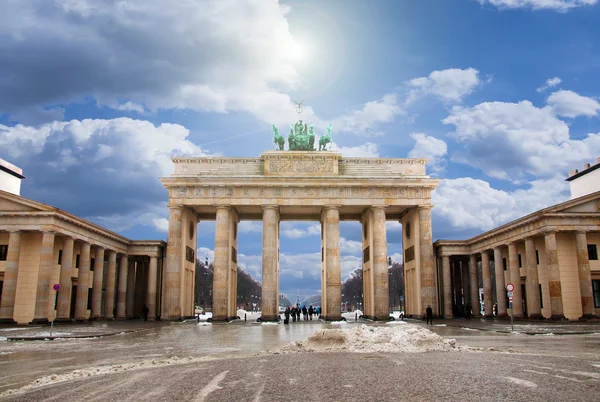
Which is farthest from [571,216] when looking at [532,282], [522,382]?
[522,382]

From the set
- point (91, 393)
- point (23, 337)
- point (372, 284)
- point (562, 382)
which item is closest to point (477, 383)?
point (562, 382)

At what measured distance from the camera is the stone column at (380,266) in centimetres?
5188

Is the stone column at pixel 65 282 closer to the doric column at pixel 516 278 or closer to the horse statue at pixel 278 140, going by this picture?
the horse statue at pixel 278 140

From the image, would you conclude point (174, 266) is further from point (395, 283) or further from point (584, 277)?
point (395, 283)

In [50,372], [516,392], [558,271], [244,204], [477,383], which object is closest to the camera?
[516,392]

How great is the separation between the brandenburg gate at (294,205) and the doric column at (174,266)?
0.10m

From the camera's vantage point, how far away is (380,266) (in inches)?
2083

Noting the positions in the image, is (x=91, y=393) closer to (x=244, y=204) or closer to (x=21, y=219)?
(x=21, y=219)

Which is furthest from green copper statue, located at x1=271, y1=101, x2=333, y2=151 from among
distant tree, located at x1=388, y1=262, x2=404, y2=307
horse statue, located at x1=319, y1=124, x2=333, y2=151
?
distant tree, located at x1=388, y1=262, x2=404, y2=307

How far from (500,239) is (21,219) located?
41109 millimetres

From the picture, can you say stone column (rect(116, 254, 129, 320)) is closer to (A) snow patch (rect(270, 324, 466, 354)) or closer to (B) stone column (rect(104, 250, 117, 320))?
(B) stone column (rect(104, 250, 117, 320))

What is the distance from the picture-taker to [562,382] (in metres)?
10.5

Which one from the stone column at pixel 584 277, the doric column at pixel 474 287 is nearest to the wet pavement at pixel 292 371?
the stone column at pixel 584 277

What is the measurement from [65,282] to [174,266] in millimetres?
11314
